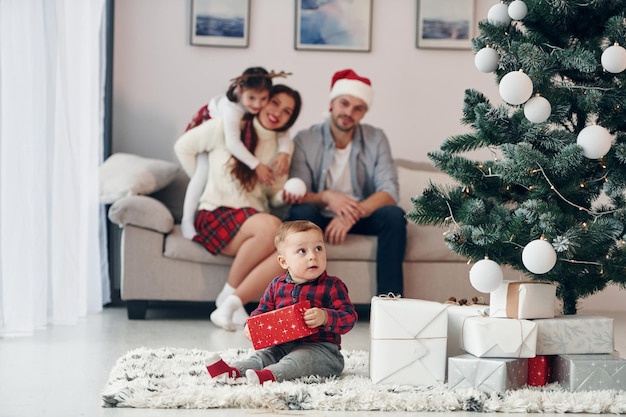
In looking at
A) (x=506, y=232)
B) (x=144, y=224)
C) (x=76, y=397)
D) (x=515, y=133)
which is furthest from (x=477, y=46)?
(x=144, y=224)

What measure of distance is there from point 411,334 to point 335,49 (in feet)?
9.10

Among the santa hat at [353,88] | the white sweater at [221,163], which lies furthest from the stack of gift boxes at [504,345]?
the santa hat at [353,88]

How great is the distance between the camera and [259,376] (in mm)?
2236

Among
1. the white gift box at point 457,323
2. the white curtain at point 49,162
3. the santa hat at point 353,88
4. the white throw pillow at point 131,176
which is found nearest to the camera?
the white gift box at point 457,323

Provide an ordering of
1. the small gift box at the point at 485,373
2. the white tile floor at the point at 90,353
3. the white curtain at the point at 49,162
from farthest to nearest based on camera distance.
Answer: the white curtain at the point at 49,162 → the small gift box at the point at 485,373 → the white tile floor at the point at 90,353

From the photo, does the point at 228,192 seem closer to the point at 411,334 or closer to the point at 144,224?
the point at 144,224

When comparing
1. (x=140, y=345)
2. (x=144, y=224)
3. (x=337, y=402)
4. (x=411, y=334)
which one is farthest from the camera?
(x=144, y=224)

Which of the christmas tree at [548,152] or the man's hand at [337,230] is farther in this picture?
the man's hand at [337,230]

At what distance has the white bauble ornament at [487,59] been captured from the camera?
246 centimetres

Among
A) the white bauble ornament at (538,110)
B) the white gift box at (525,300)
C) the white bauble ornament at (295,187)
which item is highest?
the white bauble ornament at (538,110)

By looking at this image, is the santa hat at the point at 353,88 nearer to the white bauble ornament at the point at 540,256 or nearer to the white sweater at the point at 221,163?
the white sweater at the point at 221,163

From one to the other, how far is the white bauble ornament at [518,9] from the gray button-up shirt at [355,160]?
5.57 ft

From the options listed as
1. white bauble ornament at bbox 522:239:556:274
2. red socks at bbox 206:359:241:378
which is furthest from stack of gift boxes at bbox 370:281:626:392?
red socks at bbox 206:359:241:378

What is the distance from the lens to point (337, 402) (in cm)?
206
